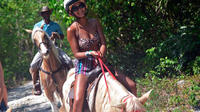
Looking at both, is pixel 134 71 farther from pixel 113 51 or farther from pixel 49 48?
pixel 49 48

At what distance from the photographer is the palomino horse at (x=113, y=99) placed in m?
3.38

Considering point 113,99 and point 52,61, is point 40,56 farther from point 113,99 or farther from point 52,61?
point 113,99

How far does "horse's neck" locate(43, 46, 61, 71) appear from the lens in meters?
7.02

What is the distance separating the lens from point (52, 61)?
7066mm

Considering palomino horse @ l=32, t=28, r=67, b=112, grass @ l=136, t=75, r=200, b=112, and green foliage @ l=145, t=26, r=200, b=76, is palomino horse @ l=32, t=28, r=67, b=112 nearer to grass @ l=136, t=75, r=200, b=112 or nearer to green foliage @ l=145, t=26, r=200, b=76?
grass @ l=136, t=75, r=200, b=112

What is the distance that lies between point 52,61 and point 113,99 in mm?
3635

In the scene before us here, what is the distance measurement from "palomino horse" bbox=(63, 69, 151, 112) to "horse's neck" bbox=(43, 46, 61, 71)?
2.56 m

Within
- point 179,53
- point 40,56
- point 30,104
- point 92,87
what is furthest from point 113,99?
point 30,104

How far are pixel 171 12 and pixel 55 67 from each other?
12.1ft

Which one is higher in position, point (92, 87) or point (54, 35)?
point (54, 35)

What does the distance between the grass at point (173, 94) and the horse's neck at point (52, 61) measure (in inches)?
79.8

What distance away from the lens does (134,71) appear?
9711mm

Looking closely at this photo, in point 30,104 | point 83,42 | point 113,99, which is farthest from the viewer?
point 30,104

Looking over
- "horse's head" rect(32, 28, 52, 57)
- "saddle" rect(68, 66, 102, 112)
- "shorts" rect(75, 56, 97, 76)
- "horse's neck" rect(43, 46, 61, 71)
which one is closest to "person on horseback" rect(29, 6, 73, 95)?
"horse's neck" rect(43, 46, 61, 71)
